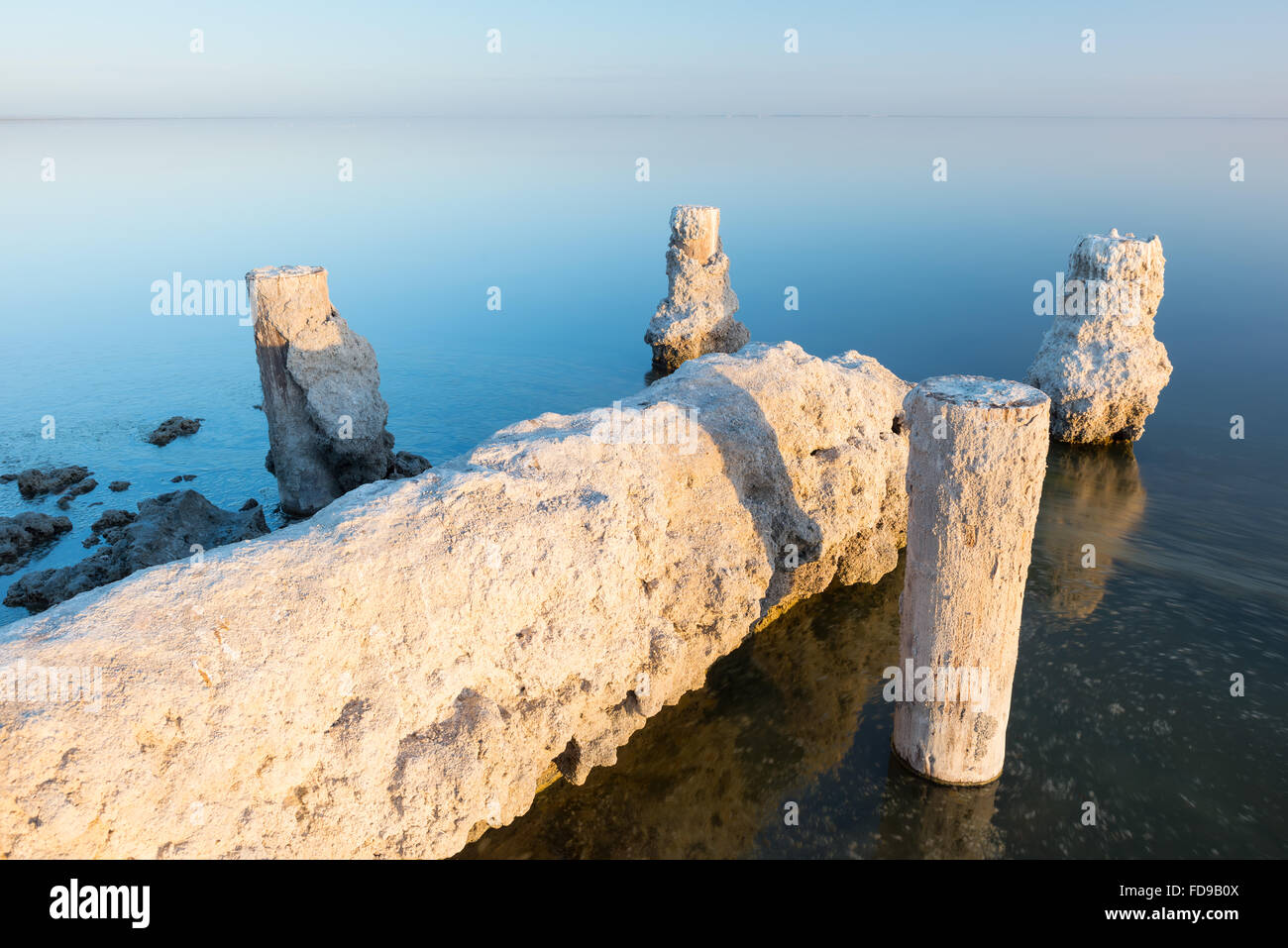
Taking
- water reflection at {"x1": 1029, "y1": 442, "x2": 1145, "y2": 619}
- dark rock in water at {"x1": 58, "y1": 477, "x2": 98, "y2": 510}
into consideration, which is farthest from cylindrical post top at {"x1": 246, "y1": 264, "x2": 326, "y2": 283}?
water reflection at {"x1": 1029, "y1": 442, "x2": 1145, "y2": 619}

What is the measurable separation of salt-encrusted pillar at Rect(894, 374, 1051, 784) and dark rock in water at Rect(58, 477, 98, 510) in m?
15.2

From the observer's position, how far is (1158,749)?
9734mm

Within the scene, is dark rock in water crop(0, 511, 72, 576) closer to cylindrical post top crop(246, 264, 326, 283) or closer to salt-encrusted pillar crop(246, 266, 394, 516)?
salt-encrusted pillar crop(246, 266, 394, 516)

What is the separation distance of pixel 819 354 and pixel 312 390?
16.3 m

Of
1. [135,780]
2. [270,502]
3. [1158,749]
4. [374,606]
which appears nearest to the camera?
[135,780]

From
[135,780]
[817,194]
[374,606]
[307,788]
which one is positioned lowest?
[307,788]

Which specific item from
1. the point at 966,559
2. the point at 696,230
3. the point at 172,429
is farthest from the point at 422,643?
the point at 696,230

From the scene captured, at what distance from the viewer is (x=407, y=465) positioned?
1712 cm

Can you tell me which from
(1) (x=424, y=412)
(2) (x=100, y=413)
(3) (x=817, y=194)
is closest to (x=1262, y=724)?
(1) (x=424, y=412)

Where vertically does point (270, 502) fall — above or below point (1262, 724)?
above

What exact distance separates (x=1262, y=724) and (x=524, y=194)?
54542 mm

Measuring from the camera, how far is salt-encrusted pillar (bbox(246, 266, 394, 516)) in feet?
45.0

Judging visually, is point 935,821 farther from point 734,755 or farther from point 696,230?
point 696,230

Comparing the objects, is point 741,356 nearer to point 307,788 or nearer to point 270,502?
point 307,788
